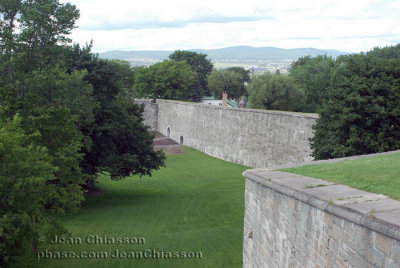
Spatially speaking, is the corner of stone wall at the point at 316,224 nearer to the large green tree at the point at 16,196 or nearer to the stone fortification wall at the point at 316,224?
the stone fortification wall at the point at 316,224

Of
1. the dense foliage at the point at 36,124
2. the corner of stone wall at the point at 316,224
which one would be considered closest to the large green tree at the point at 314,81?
the dense foliage at the point at 36,124

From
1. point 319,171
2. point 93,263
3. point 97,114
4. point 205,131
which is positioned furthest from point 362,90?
point 205,131

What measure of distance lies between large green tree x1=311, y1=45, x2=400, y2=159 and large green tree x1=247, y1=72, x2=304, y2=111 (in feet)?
94.8

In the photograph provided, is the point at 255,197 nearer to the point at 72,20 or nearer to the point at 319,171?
the point at 319,171

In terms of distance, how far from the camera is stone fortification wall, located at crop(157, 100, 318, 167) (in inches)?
971

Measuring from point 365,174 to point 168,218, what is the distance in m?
11.7

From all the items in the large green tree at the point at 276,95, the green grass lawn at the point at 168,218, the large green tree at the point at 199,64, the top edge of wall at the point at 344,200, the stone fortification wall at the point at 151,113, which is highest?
the large green tree at the point at 199,64

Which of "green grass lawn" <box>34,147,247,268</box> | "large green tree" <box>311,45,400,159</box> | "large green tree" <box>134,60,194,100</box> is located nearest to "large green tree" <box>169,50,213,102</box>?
"large green tree" <box>134,60,194,100</box>

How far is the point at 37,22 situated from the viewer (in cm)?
1482

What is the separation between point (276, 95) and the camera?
45969 mm

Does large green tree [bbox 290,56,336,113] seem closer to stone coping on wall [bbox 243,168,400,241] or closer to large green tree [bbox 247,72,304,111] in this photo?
large green tree [bbox 247,72,304,111]

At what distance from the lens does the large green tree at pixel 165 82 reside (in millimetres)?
65625

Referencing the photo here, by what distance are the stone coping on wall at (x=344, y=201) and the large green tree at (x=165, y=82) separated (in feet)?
190

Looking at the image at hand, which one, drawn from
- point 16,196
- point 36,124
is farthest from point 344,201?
point 36,124
